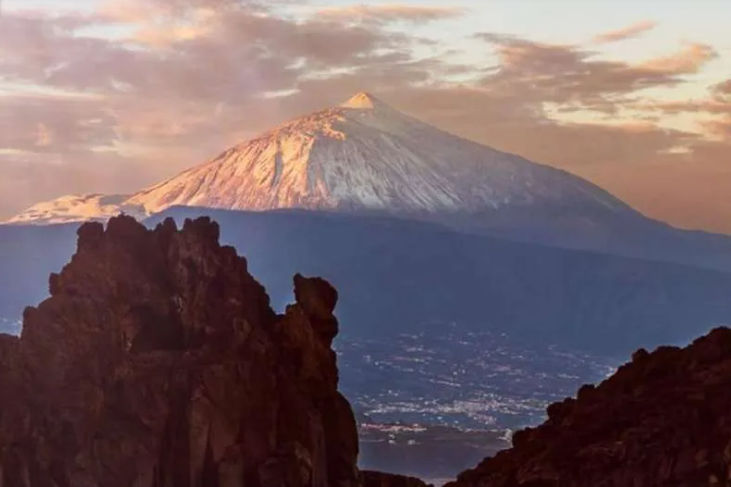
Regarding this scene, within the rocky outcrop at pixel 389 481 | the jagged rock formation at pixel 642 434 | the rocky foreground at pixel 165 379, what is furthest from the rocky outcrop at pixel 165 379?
the jagged rock formation at pixel 642 434

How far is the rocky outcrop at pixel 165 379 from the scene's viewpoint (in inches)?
1347

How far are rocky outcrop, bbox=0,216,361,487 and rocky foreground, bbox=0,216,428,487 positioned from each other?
0.03 m

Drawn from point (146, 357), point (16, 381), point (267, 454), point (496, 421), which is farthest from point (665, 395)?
point (496, 421)

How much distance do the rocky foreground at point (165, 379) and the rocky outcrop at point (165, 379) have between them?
0.08 feet

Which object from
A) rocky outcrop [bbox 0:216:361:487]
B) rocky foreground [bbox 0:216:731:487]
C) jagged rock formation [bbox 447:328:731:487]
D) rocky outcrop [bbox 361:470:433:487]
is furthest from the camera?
rocky outcrop [bbox 361:470:433:487]

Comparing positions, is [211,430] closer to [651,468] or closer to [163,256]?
[163,256]

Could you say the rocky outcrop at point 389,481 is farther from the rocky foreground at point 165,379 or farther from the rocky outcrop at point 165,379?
the rocky foreground at point 165,379

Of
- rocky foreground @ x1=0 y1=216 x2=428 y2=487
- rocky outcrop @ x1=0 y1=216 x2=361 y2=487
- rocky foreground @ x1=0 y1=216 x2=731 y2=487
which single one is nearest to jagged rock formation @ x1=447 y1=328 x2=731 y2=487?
rocky foreground @ x1=0 y1=216 x2=731 y2=487

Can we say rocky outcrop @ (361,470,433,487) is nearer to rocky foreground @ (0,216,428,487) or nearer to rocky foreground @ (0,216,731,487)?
rocky foreground @ (0,216,731,487)

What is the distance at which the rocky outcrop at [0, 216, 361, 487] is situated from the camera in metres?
34.2

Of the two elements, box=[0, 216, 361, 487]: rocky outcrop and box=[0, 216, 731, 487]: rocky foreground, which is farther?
box=[0, 216, 361, 487]: rocky outcrop

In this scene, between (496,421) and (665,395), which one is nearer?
(665,395)

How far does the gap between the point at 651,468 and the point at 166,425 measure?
8682 mm

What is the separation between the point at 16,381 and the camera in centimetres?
3478
